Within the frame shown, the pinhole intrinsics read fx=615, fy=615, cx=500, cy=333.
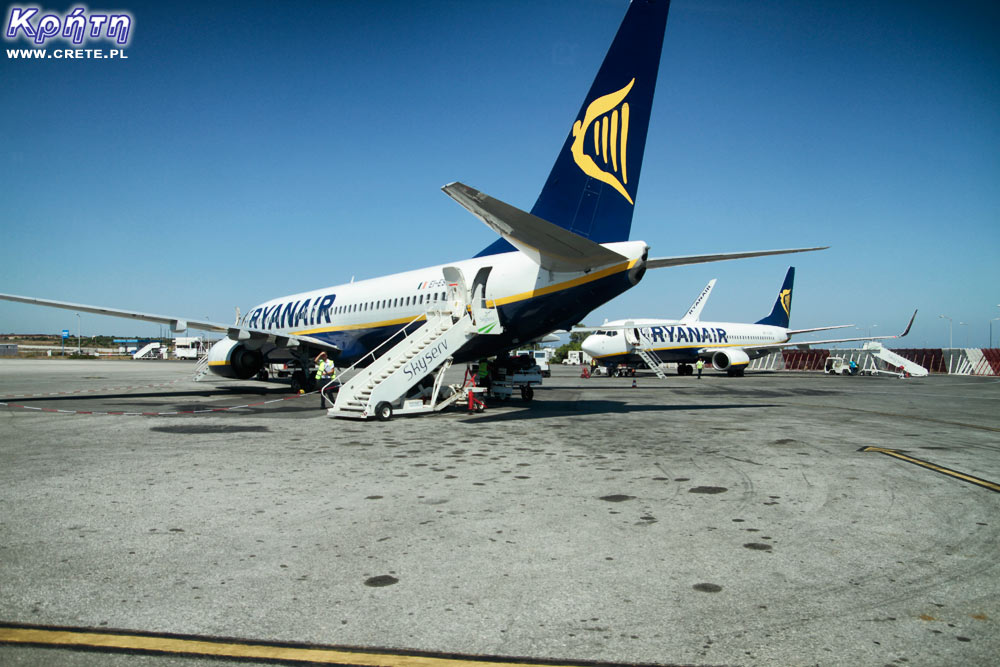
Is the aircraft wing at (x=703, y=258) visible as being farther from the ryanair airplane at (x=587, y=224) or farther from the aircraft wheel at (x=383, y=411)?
the aircraft wheel at (x=383, y=411)

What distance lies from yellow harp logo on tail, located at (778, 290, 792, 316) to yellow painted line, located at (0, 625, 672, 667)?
5548cm

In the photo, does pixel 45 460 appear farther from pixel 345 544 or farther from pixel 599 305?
pixel 599 305

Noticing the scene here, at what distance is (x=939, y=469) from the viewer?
8.12 meters

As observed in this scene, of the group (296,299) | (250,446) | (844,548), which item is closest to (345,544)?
(844,548)

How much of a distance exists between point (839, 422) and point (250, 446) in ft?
41.0

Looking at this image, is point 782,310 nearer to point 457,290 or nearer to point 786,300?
point 786,300

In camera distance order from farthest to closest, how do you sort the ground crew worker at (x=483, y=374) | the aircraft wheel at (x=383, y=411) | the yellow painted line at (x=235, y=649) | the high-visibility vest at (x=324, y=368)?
the high-visibility vest at (x=324, y=368) < the ground crew worker at (x=483, y=374) < the aircraft wheel at (x=383, y=411) < the yellow painted line at (x=235, y=649)

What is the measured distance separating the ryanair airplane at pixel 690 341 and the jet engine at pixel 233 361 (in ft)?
75.8

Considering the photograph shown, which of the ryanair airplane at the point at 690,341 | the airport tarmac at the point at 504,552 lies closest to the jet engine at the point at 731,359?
the ryanair airplane at the point at 690,341

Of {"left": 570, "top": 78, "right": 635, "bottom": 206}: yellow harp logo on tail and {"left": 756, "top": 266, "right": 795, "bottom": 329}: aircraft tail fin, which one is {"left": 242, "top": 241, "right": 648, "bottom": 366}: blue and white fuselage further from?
{"left": 756, "top": 266, "right": 795, "bottom": 329}: aircraft tail fin

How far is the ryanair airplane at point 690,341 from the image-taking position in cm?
4050

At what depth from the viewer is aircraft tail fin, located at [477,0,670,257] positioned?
13891 mm

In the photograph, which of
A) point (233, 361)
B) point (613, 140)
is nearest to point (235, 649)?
point (613, 140)

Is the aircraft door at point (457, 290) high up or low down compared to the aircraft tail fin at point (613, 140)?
down
